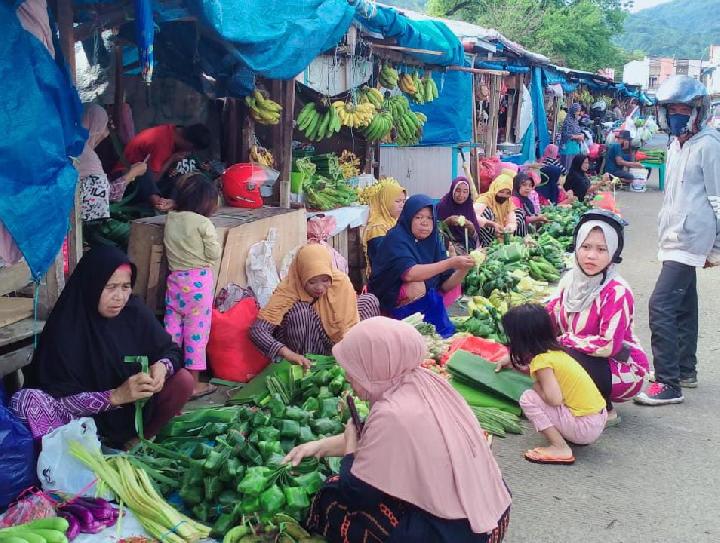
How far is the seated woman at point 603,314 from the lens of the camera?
4.41 meters

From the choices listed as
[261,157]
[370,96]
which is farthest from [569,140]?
[261,157]

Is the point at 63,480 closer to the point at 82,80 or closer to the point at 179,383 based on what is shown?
the point at 179,383

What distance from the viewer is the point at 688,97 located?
4906 mm

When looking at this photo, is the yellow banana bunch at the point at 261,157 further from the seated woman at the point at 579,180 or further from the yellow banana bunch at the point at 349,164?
the seated woman at the point at 579,180

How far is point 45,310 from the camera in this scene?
168 inches

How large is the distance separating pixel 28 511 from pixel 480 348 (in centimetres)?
324

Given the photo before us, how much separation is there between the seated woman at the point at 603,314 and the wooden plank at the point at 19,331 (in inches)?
119

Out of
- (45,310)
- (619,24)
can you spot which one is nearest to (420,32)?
(45,310)

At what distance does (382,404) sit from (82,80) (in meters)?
5.58

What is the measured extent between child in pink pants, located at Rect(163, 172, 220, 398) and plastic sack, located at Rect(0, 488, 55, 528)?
1.76 m

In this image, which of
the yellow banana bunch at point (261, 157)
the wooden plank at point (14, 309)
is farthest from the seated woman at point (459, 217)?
Result: the wooden plank at point (14, 309)

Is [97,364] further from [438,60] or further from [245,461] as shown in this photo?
[438,60]

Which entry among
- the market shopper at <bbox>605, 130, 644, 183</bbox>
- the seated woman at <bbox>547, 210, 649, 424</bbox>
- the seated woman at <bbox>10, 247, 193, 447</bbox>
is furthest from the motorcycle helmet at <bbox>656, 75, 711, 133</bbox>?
the market shopper at <bbox>605, 130, 644, 183</bbox>

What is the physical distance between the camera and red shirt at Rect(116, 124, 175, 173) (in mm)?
6688
